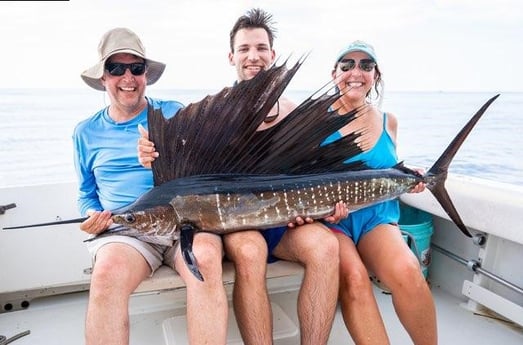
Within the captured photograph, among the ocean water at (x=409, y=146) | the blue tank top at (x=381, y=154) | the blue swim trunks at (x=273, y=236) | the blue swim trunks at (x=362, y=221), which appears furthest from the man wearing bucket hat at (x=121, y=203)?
the ocean water at (x=409, y=146)

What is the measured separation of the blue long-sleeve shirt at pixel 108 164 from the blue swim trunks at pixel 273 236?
21.0 inches

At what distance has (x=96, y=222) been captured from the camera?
4.64 ft

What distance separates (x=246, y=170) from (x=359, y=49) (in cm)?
82

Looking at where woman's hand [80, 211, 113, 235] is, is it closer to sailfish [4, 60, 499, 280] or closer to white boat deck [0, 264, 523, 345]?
sailfish [4, 60, 499, 280]

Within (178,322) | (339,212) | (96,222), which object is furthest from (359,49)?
(178,322)

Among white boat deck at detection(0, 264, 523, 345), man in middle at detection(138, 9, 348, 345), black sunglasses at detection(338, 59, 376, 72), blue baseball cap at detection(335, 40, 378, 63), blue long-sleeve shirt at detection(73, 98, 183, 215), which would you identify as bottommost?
white boat deck at detection(0, 264, 523, 345)

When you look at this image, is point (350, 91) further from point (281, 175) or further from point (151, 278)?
point (151, 278)

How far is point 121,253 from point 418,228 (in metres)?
1.57

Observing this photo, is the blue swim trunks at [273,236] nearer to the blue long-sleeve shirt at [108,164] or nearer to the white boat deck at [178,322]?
the white boat deck at [178,322]

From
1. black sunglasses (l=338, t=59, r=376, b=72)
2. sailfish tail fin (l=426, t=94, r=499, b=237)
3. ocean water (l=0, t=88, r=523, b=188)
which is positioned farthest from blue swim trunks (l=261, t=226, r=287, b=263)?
ocean water (l=0, t=88, r=523, b=188)

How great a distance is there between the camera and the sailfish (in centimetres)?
147

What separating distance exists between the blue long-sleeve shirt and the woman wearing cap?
2.76ft

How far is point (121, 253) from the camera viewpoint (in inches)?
57.4

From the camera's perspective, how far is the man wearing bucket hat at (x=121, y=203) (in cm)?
131
